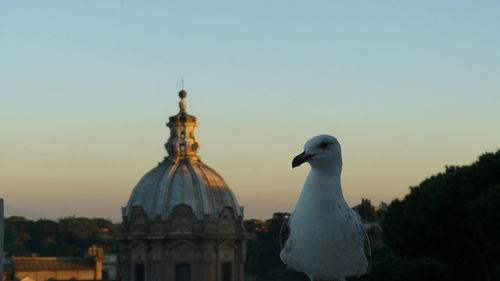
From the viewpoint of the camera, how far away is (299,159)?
954 cm

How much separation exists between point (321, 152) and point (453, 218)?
115 ft

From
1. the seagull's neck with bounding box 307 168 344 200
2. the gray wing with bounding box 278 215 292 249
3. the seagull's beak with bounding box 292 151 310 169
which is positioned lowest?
the gray wing with bounding box 278 215 292 249

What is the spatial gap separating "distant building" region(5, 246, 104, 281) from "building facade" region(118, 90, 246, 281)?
20.1 m

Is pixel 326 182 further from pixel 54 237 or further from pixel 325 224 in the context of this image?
pixel 54 237

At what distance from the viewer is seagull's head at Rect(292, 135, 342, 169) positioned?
9.69 metres

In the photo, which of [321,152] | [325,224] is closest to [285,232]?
[325,224]

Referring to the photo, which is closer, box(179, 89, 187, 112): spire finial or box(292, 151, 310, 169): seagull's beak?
box(292, 151, 310, 169): seagull's beak

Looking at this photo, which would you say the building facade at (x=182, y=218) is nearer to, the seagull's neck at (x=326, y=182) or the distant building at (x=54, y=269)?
the distant building at (x=54, y=269)

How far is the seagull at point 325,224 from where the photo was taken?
31.8 ft

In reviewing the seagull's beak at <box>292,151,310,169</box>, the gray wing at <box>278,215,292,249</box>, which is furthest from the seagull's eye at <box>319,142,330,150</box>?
the gray wing at <box>278,215,292,249</box>

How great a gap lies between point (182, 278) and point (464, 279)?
91.5 ft

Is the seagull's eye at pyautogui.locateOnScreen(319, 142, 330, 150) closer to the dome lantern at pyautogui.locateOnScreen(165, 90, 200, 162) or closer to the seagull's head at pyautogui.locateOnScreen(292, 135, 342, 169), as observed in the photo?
the seagull's head at pyautogui.locateOnScreen(292, 135, 342, 169)

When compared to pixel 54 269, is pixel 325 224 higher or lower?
lower

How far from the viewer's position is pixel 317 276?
9.92m
